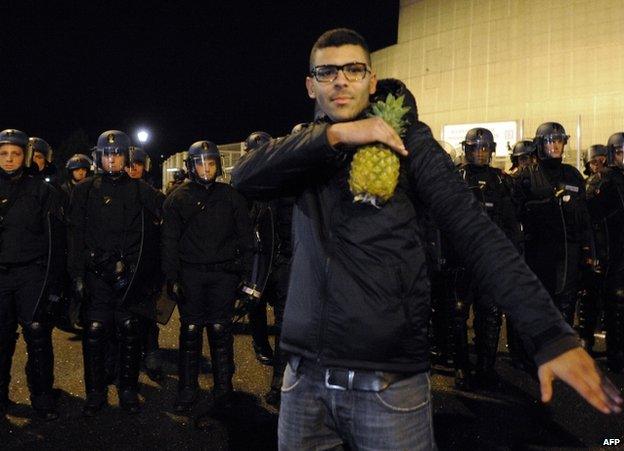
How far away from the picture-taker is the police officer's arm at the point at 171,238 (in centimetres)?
554

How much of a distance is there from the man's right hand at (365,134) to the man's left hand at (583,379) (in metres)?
0.71

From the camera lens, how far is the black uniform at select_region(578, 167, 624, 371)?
6887mm

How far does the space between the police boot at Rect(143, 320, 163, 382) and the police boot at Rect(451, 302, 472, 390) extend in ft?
10.2

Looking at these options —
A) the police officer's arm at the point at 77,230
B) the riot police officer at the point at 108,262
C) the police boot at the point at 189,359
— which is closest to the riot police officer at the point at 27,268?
the police officer's arm at the point at 77,230

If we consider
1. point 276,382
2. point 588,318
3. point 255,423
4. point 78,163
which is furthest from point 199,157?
point 588,318

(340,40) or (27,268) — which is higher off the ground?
(340,40)

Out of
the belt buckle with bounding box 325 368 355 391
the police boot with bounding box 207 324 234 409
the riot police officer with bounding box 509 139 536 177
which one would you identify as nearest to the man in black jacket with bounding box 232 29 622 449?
the belt buckle with bounding box 325 368 355 391

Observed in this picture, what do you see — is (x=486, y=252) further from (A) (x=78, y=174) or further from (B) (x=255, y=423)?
(A) (x=78, y=174)

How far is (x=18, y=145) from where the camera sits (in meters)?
5.59

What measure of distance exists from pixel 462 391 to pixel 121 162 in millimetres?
3958

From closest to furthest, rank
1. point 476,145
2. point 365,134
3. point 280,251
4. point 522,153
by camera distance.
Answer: point 365,134 < point 280,251 < point 476,145 < point 522,153

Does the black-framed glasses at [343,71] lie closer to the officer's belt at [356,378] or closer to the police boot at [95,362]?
the officer's belt at [356,378]

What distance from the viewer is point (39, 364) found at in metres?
5.47

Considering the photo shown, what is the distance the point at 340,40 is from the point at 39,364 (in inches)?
181
